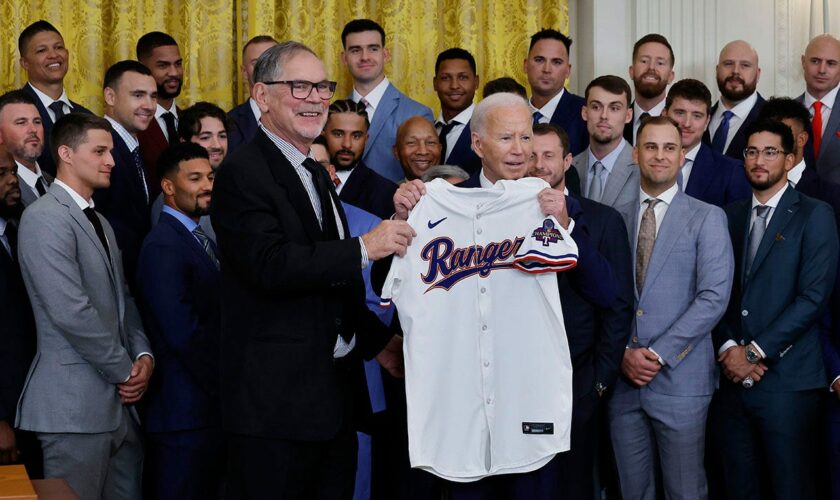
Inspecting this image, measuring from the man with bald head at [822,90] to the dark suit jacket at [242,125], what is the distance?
9.40 feet

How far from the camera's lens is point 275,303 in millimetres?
3359

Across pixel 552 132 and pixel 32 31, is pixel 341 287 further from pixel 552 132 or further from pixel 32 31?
pixel 32 31

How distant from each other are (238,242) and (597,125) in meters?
2.81

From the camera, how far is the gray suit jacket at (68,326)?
14.2ft

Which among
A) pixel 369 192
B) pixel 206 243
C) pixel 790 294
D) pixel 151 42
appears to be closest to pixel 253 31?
pixel 151 42

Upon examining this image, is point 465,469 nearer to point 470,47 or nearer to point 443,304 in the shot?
point 443,304

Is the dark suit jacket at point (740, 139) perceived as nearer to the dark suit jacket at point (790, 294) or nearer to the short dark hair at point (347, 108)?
the dark suit jacket at point (790, 294)

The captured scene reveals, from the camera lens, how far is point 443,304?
147 inches

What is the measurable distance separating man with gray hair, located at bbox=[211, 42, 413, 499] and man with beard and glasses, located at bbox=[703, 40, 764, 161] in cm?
330

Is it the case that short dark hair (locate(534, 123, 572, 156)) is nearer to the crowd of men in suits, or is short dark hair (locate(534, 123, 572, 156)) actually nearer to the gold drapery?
the crowd of men in suits

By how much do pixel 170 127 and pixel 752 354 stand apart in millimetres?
3089

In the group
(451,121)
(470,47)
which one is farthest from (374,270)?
(470,47)

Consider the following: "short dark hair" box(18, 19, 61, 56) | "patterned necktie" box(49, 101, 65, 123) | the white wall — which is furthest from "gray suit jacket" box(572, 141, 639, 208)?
"short dark hair" box(18, 19, 61, 56)

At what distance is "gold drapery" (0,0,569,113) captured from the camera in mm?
6500
